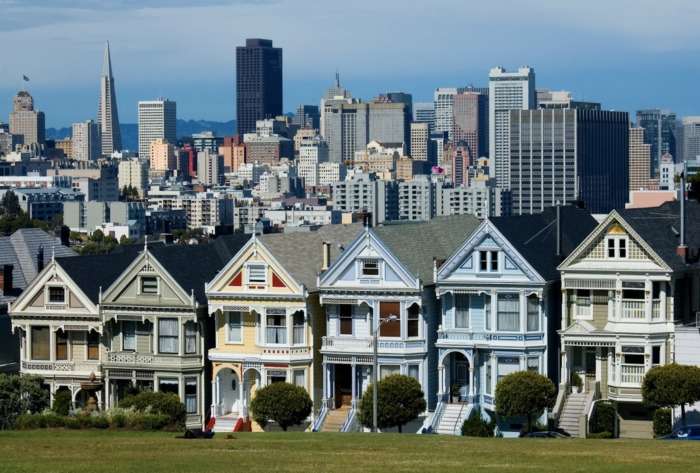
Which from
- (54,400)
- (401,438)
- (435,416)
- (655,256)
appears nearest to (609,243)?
(655,256)

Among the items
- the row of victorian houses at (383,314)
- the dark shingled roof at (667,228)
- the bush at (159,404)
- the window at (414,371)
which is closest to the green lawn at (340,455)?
the bush at (159,404)

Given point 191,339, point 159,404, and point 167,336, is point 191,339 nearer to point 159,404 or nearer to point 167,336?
point 167,336

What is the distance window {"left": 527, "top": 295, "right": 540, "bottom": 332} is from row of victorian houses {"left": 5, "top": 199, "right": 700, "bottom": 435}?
40 mm

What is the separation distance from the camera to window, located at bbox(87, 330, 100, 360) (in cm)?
6225

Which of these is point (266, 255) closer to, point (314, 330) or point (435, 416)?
point (314, 330)

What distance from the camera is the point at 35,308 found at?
62.6m

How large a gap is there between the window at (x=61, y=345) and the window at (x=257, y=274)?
6.68m

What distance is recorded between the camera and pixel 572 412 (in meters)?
56.6

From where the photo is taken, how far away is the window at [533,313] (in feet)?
188

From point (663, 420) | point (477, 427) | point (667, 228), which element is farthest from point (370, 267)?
point (663, 420)

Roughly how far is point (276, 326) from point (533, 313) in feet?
25.6

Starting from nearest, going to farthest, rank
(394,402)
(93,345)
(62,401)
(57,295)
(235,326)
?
1. (394,402)
2. (235,326)
3. (62,401)
4. (93,345)
5. (57,295)

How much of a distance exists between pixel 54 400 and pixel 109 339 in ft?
8.20

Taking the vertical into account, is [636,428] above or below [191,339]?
below
